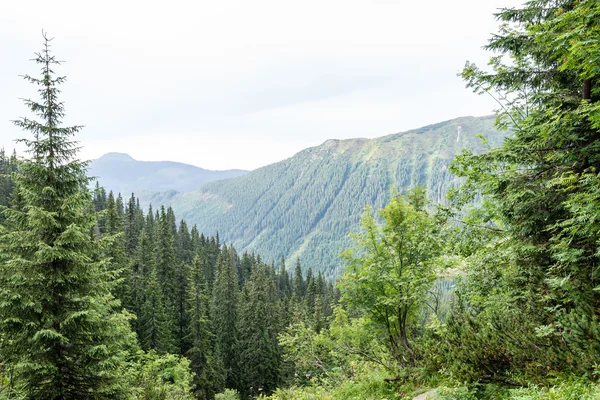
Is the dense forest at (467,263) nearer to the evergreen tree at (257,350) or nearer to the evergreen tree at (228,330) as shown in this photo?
the evergreen tree at (257,350)

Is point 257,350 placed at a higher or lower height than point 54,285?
lower

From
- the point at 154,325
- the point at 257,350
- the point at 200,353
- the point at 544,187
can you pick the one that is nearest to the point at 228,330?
the point at 257,350

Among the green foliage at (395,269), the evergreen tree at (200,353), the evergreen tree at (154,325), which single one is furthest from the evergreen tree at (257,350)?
the green foliage at (395,269)

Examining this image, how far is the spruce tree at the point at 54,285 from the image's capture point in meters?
9.95

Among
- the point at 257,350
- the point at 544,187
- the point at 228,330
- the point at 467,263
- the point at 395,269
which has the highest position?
the point at 544,187

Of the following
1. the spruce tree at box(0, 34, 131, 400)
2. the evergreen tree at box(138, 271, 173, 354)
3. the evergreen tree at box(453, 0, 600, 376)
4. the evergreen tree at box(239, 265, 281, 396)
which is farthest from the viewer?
the evergreen tree at box(239, 265, 281, 396)

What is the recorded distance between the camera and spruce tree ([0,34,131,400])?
995cm

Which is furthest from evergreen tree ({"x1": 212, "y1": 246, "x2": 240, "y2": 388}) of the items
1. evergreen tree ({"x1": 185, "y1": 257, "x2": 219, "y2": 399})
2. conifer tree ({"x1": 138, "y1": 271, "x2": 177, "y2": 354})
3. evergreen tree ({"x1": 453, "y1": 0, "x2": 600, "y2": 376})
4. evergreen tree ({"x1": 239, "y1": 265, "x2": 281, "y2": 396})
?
evergreen tree ({"x1": 453, "y1": 0, "x2": 600, "y2": 376})

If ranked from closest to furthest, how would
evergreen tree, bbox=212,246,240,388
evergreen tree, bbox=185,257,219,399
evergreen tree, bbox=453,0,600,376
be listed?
1. evergreen tree, bbox=453,0,600,376
2. evergreen tree, bbox=185,257,219,399
3. evergreen tree, bbox=212,246,240,388

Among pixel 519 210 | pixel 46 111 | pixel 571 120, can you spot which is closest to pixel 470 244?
pixel 519 210

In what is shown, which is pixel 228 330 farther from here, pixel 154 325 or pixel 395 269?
pixel 395 269

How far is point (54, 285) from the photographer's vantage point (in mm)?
10617

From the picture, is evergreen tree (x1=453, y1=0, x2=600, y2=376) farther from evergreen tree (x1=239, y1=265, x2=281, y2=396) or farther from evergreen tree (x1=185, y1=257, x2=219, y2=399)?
evergreen tree (x1=239, y1=265, x2=281, y2=396)

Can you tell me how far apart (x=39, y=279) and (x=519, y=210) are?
1309 centimetres
